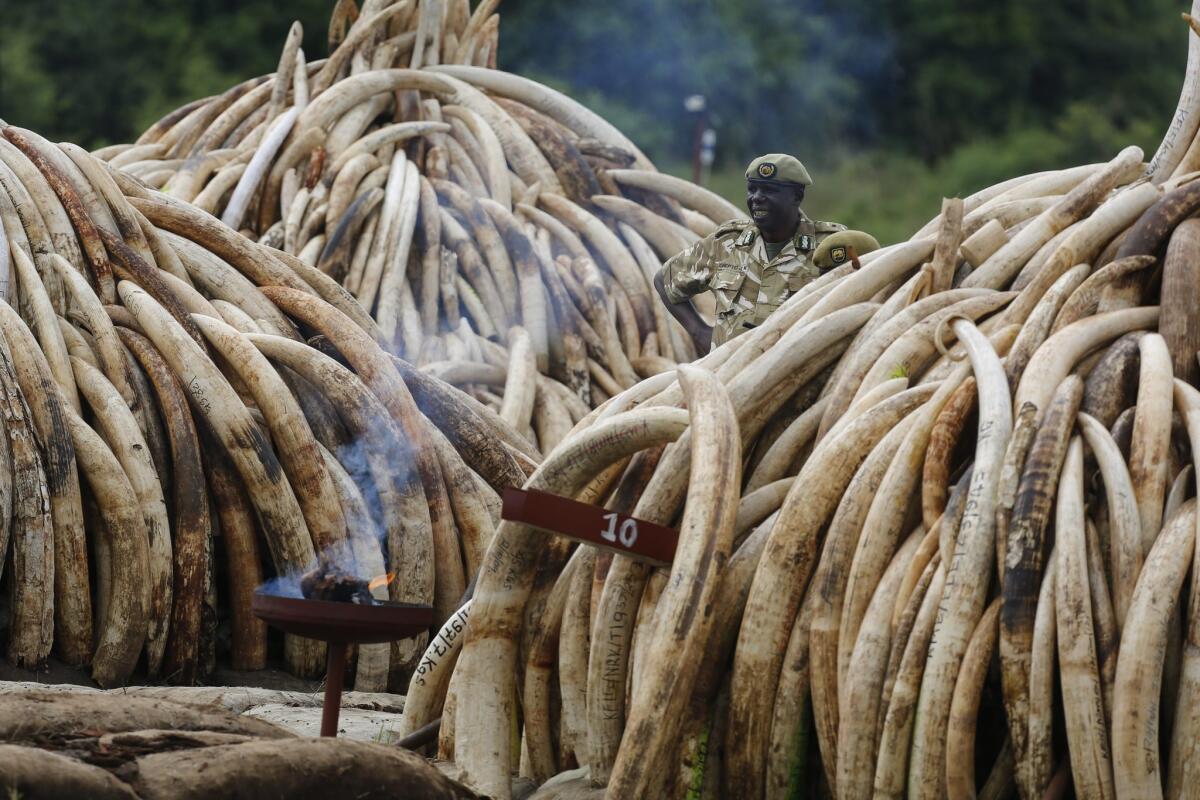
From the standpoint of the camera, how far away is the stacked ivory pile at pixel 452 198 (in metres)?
9.52

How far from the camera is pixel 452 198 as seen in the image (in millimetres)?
10016

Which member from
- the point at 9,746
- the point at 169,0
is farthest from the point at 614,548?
the point at 169,0

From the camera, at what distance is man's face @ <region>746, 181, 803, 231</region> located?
7.61 m

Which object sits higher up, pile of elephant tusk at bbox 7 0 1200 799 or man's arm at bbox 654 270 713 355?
man's arm at bbox 654 270 713 355

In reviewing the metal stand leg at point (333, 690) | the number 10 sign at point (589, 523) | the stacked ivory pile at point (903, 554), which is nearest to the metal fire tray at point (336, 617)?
the metal stand leg at point (333, 690)

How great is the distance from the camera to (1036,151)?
106ft

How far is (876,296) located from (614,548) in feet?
4.01

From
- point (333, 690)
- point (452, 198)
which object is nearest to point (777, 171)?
point (452, 198)

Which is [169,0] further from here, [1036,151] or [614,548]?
[614,548]

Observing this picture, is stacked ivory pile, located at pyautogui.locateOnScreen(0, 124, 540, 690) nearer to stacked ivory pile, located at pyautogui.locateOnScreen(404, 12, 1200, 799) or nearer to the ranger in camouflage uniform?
the ranger in camouflage uniform

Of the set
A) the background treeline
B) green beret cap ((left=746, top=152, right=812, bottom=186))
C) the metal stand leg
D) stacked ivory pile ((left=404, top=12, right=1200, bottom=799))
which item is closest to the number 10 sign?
stacked ivory pile ((left=404, top=12, right=1200, bottom=799))

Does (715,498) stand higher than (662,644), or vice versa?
(715,498)

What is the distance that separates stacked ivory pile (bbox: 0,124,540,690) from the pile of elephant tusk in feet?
0.04

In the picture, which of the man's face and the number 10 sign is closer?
the number 10 sign
